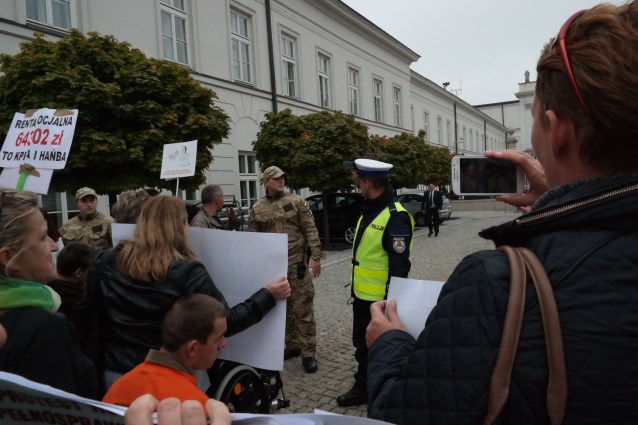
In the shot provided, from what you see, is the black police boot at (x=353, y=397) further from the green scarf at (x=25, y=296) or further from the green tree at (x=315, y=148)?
the green tree at (x=315, y=148)

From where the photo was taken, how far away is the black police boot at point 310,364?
426 centimetres

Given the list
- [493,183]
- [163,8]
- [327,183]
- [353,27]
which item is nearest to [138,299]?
[493,183]

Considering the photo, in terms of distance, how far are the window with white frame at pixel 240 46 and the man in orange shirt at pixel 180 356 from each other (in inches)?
573

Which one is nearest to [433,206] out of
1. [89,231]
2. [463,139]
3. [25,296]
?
[89,231]

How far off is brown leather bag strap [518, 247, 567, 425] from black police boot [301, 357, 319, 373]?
145 inches

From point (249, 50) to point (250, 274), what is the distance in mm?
15154

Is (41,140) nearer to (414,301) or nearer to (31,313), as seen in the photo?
(31,313)

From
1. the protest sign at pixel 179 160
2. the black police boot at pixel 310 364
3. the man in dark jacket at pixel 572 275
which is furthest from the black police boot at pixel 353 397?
the protest sign at pixel 179 160

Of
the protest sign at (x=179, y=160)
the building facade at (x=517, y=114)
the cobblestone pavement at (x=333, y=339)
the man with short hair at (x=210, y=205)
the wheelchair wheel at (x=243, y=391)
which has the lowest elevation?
the cobblestone pavement at (x=333, y=339)

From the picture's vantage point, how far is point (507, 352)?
78 centimetres

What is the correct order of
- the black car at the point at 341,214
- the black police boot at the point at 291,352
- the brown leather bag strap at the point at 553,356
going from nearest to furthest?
the brown leather bag strap at the point at 553,356
the black police boot at the point at 291,352
the black car at the point at 341,214

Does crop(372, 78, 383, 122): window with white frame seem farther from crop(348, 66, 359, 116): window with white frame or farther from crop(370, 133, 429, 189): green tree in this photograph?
crop(370, 133, 429, 189): green tree

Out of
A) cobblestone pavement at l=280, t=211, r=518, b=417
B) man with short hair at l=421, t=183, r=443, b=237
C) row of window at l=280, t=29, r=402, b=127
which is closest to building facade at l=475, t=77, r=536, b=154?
row of window at l=280, t=29, r=402, b=127

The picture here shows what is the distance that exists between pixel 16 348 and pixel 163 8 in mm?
13285
